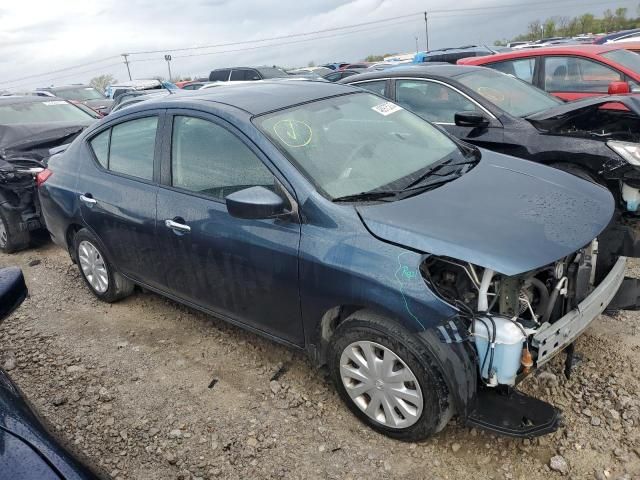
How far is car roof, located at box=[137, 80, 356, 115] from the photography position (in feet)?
10.6

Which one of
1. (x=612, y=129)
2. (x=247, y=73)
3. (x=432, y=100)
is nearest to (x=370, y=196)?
(x=432, y=100)

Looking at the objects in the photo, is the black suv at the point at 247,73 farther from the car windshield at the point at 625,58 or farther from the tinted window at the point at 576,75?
the car windshield at the point at 625,58

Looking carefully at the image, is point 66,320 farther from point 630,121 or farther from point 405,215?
point 630,121

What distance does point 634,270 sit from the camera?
4344 millimetres

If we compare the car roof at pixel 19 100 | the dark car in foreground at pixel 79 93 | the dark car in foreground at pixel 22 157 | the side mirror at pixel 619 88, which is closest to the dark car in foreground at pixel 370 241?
the dark car in foreground at pixel 22 157

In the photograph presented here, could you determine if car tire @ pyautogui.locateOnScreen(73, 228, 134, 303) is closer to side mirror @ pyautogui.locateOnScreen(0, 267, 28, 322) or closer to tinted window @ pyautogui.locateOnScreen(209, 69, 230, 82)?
side mirror @ pyautogui.locateOnScreen(0, 267, 28, 322)

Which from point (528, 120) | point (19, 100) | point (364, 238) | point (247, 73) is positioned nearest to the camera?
point (364, 238)

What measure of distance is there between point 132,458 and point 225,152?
1720 millimetres

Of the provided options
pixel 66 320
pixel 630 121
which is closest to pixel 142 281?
pixel 66 320

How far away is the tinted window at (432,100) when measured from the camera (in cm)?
527

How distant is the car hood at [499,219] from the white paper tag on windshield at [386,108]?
0.80m

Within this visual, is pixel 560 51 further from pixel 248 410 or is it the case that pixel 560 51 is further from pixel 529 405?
pixel 248 410

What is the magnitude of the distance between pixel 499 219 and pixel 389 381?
93cm

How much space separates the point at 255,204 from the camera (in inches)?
104
